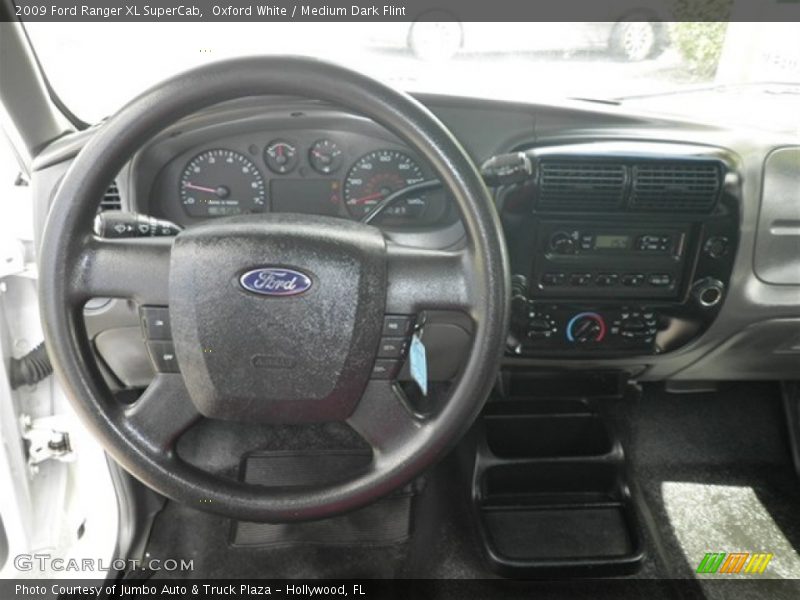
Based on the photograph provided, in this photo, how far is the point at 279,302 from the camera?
81 cm

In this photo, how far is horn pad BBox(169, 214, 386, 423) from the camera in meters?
0.81

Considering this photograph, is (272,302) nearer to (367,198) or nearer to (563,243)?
(367,198)

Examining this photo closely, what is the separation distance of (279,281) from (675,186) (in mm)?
764

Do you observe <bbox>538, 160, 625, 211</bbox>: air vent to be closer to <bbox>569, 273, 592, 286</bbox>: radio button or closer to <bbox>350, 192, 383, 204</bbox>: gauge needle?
<bbox>569, 273, 592, 286</bbox>: radio button

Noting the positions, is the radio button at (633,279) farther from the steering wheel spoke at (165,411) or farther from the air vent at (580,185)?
the steering wheel spoke at (165,411)

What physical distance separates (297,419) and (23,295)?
0.72m

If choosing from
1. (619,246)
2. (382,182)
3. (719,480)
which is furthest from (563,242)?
(719,480)

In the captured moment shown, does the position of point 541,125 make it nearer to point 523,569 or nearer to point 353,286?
point 353,286

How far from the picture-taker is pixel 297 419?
2.91ft

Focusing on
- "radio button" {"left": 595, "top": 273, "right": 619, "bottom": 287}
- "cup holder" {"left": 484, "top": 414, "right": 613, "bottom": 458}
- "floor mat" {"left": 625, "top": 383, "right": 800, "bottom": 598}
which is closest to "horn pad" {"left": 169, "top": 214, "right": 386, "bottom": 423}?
"radio button" {"left": 595, "top": 273, "right": 619, "bottom": 287}

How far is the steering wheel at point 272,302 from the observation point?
746 mm

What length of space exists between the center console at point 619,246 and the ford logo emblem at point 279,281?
1.71 ft

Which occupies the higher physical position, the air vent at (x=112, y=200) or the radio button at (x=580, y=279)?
the air vent at (x=112, y=200)

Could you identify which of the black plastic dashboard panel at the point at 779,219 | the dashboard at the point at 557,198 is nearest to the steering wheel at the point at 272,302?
the dashboard at the point at 557,198
